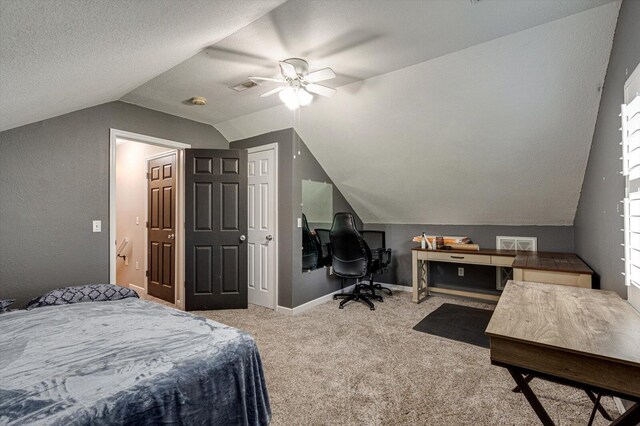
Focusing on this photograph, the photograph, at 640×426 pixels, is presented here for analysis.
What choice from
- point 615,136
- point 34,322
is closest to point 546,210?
point 615,136

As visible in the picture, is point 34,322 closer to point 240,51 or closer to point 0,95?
point 0,95

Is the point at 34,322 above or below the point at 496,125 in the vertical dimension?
below

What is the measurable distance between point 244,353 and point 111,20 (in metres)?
1.62

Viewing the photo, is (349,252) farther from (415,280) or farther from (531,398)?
(531,398)

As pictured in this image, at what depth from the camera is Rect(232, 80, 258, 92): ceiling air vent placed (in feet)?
9.46

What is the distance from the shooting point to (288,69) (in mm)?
2250

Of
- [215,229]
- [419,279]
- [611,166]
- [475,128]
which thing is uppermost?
[475,128]

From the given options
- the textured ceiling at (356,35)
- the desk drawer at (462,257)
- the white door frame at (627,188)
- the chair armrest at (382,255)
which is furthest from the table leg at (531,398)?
the chair armrest at (382,255)

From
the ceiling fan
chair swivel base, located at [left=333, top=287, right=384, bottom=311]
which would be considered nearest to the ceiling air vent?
the ceiling fan

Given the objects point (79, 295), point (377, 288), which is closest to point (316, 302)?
point (377, 288)

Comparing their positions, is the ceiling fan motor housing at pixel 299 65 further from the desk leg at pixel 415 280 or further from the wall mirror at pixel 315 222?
the desk leg at pixel 415 280

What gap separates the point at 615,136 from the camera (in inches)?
74.1

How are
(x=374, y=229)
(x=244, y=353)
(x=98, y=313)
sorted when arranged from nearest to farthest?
(x=244, y=353)
(x=98, y=313)
(x=374, y=229)

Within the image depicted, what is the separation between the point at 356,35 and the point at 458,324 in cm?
304
